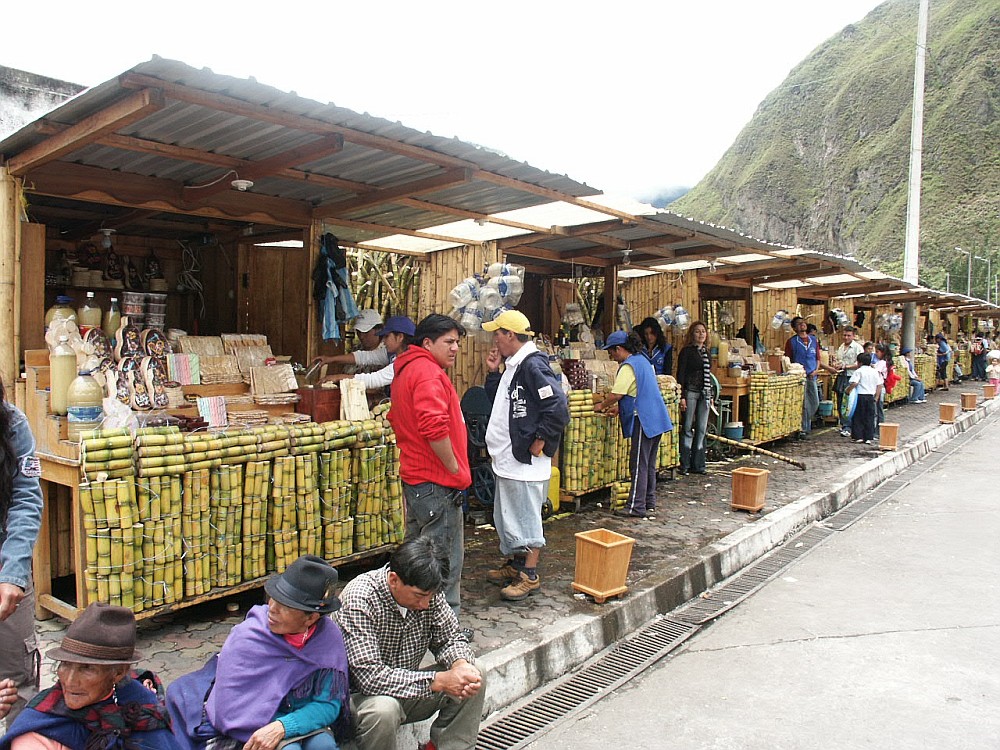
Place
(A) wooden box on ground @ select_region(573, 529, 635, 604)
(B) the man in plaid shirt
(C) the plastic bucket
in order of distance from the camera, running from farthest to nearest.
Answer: (C) the plastic bucket → (A) wooden box on ground @ select_region(573, 529, 635, 604) → (B) the man in plaid shirt

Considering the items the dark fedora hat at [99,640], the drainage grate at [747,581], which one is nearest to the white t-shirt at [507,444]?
the drainage grate at [747,581]

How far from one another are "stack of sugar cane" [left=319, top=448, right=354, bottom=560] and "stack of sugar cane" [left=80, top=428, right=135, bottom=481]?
131 cm

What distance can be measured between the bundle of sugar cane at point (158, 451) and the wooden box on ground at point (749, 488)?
18.6ft

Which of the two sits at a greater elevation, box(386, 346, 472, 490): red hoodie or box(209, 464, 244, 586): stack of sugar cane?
box(386, 346, 472, 490): red hoodie

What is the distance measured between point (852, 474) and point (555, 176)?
6814 millimetres

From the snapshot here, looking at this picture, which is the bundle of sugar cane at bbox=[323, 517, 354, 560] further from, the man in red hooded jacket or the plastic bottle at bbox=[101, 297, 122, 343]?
the plastic bottle at bbox=[101, 297, 122, 343]

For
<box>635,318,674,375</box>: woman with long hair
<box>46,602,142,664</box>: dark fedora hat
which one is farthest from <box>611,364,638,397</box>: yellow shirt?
<box>46,602,142,664</box>: dark fedora hat

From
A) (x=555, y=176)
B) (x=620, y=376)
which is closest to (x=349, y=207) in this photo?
(x=555, y=176)

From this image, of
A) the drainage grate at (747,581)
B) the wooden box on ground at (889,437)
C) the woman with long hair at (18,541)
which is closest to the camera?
the woman with long hair at (18,541)

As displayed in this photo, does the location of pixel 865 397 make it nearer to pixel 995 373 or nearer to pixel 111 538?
pixel 111 538

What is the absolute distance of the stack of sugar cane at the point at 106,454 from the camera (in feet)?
12.9

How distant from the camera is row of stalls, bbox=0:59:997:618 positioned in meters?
4.09

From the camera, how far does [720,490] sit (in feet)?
29.2

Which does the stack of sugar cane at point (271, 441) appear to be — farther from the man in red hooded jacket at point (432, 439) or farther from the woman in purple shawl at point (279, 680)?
the woman in purple shawl at point (279, 680)
